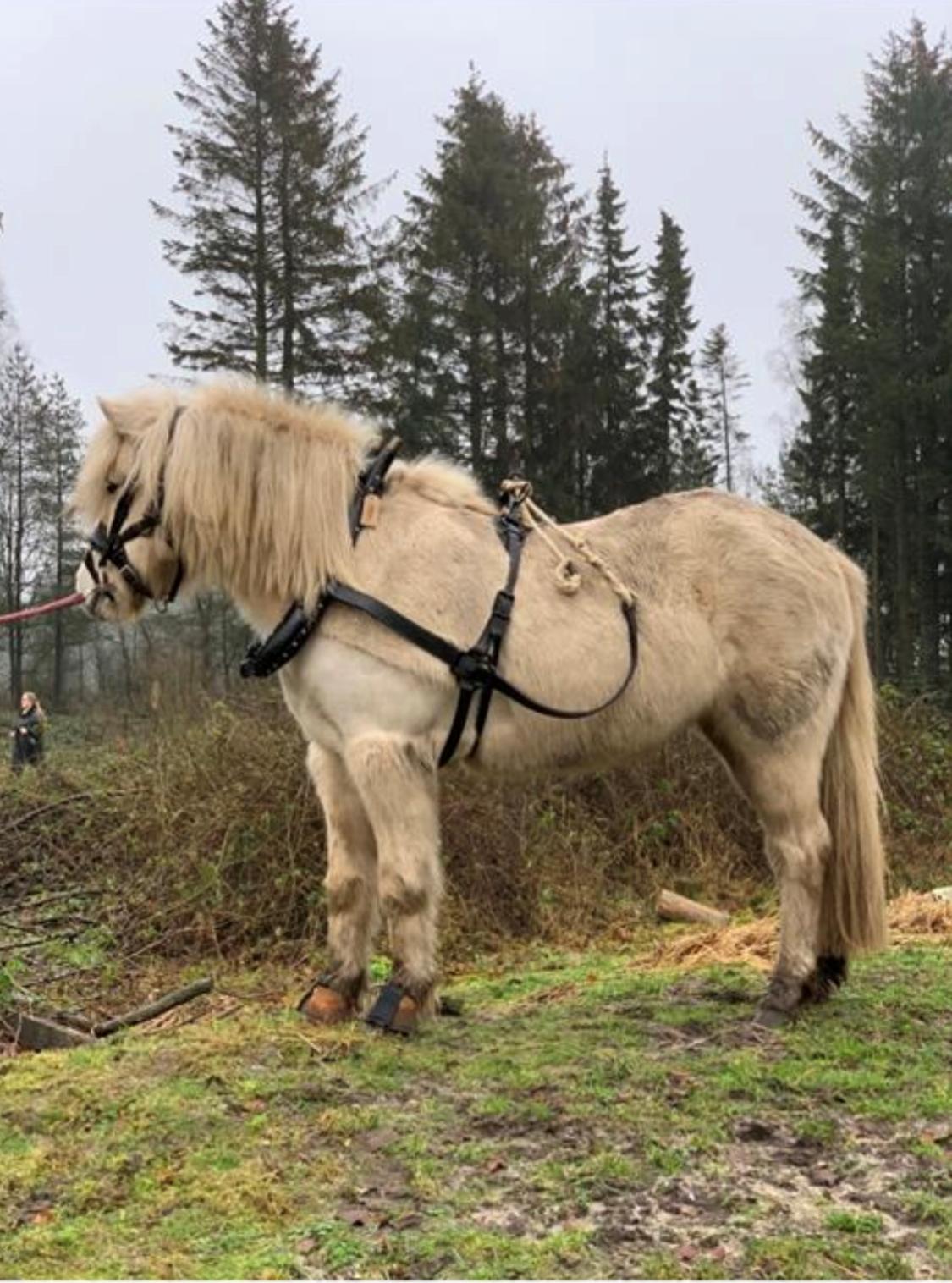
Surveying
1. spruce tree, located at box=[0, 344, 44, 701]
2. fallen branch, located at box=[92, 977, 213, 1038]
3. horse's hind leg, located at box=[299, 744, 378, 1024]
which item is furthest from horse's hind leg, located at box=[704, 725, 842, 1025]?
spruce tree, located at box=[0, 344, 44, 701]

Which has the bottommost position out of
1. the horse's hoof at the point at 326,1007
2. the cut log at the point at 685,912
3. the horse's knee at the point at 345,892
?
the cut log at the point at 685,912

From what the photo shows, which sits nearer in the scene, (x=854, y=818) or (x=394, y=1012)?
(x=394, y=1012)

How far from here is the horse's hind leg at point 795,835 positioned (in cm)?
454

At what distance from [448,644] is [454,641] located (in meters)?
0.04

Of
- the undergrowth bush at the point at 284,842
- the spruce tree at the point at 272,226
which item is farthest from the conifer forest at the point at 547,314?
the undergrowth bush at the point at 284,842

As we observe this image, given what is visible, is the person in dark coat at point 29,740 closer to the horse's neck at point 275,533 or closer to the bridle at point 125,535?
the bridle at point 125,535

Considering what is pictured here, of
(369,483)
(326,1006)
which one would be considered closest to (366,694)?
(369,483)

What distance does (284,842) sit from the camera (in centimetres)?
756

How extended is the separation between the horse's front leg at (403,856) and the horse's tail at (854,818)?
1.70m

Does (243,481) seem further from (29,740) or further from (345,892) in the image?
(29,740)

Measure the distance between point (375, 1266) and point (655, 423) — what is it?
27.0m

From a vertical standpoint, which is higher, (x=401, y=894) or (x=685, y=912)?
(x=401, y=894)

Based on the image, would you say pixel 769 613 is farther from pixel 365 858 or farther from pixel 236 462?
pixel 236 462

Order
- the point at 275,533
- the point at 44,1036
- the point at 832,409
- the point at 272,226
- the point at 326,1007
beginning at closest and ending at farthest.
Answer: the point at 275,533 < the point at 326,1007 < the point at 44,1036 < the point at 272,226 < the point at 832,409
